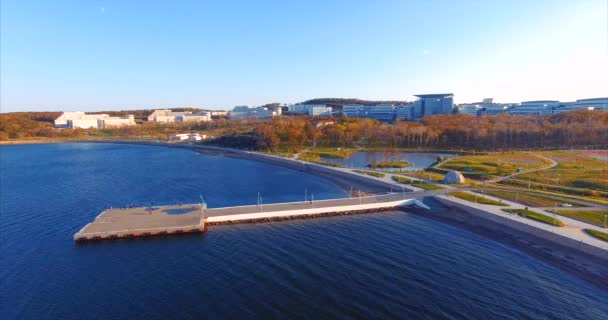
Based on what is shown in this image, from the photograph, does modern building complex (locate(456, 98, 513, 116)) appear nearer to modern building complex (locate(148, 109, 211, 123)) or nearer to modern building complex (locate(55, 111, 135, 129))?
modern building complex (locate(148, 109, 211, 123))

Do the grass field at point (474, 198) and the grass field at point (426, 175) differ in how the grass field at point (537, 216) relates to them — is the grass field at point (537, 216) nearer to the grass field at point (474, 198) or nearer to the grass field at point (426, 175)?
the grass field at point (474, 198)

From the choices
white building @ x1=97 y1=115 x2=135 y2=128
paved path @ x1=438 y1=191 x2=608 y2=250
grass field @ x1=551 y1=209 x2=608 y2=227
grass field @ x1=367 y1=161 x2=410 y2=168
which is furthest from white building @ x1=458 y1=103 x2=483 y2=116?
white building @ x1=97 y1=115 x2=135 y2=128

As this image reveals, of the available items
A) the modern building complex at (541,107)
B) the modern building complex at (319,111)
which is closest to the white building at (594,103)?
the modern building complex at (541,107)

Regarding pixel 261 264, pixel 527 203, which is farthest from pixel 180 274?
pixel 527 203

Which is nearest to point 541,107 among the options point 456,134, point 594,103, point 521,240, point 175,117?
point 594,103

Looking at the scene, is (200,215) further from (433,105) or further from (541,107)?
(541,107)

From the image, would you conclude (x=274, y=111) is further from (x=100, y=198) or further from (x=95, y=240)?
(x=95, y=240)
